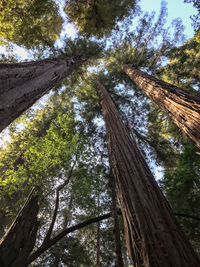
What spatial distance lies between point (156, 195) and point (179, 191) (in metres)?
4.88

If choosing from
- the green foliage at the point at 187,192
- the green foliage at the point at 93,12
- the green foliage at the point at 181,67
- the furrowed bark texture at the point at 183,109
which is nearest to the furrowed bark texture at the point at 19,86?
the furrowed bark texture at the point at 183,109

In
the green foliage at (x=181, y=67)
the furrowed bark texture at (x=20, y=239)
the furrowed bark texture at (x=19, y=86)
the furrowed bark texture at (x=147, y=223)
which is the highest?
the green foliage at (x=181, y=67)

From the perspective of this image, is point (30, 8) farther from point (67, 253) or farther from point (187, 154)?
point (67, 253)

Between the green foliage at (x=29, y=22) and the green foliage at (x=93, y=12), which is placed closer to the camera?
the green foliage at (x=29, y=22)

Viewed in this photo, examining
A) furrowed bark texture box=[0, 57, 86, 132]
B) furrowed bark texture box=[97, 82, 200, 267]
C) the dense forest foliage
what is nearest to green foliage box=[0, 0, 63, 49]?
the dense forest foliage

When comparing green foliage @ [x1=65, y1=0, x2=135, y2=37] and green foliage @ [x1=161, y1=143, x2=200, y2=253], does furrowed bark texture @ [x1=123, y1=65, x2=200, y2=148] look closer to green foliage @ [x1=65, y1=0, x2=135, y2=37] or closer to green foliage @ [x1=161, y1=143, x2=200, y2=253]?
green foliage @ [x1=161, y1=143, x2=200, y2=253]

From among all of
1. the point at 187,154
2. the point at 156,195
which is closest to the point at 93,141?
the point at 187,154

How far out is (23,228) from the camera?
10.4 ft

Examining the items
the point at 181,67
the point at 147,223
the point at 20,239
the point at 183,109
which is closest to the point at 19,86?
the point at 147,223

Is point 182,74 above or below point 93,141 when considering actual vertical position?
above

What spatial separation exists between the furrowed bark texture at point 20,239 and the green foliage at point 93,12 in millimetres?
6745

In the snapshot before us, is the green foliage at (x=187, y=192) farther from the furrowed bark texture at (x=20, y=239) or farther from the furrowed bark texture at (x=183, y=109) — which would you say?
the furrowed bark texture at (x=20, y=239)

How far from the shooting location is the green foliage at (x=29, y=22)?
4.81 meters

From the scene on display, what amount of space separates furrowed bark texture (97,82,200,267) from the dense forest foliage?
0.12m
